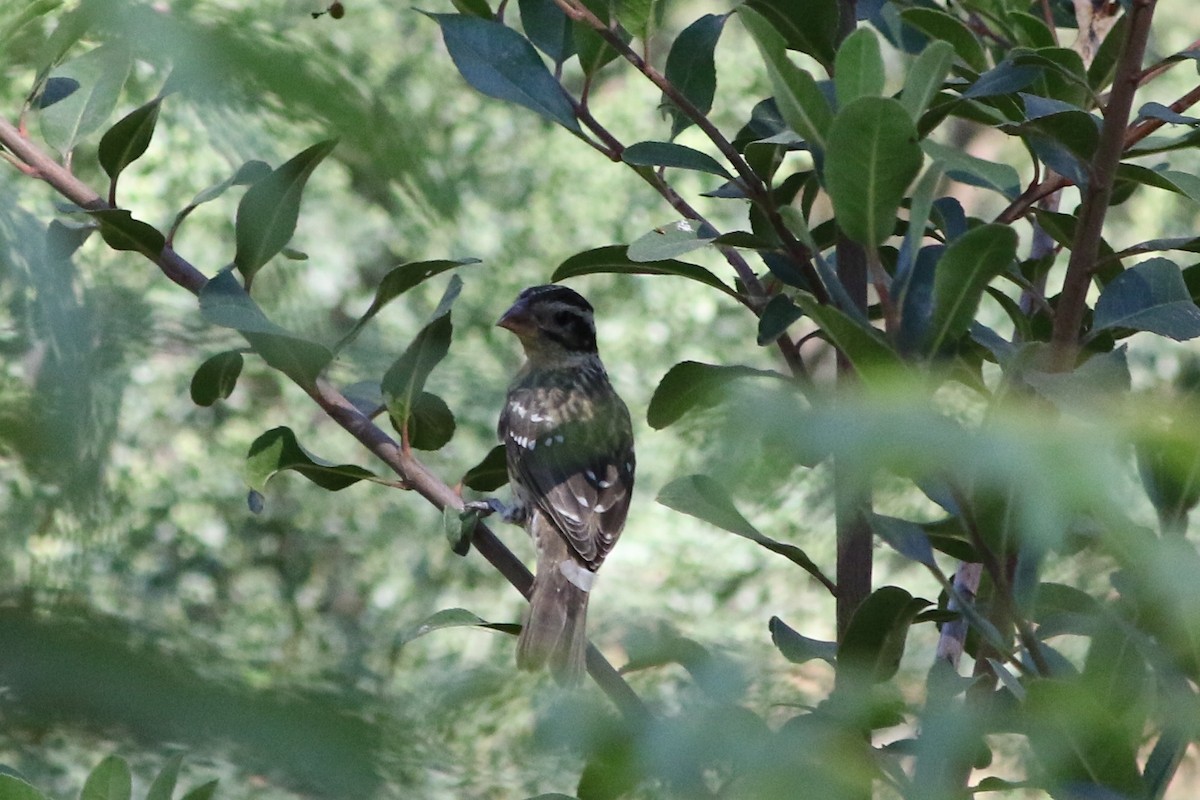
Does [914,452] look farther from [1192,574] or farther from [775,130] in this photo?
[775,130]

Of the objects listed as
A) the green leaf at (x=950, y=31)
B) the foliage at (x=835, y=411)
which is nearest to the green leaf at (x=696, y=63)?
the foliage at (x=835, y=411)

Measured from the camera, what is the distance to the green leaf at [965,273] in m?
1.05

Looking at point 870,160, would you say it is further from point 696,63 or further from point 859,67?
point 696,63

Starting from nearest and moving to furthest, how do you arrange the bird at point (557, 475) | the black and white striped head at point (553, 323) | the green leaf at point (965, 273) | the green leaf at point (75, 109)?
the green leaf at point (965, 273) → the green leaf at point (75, 109) → the bird at point (557, 475) → the black and white striped head at point (553, 323)

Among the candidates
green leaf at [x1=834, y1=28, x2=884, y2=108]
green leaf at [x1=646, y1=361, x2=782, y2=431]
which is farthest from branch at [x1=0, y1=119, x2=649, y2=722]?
green leaf at [x1=834, y1=28, x2=884, y2=108]

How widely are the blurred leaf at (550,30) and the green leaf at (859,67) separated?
2.89 feet

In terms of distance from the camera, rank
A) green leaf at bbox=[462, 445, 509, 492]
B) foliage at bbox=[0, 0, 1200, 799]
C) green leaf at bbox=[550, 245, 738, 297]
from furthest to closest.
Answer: green leaf at bbox=[462, 445, 509, 492] < green leaf at bbox=[550, 245, 738, 297] < foliage at bbox=[0, 0, 1200, 799]

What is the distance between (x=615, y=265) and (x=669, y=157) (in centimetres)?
24

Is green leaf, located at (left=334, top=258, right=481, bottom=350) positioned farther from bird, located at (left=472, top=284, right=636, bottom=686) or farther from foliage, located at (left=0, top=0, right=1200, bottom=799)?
bird, located at (left=472, top=284, right=636, bottom=686)

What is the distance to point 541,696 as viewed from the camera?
0.48 metres

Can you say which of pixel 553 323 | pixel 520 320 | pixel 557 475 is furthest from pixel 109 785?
pixel 553 323

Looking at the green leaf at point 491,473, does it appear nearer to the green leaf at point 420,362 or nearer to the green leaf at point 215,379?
the green leaf at point 420,362

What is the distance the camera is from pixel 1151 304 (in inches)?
63.1

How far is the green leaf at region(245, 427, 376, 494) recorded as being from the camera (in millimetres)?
1715
